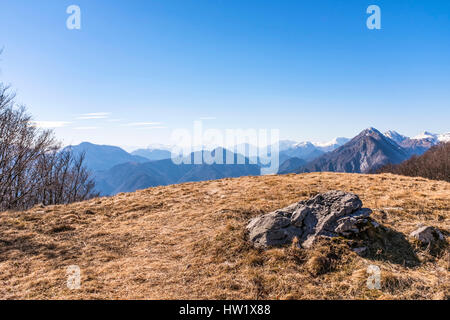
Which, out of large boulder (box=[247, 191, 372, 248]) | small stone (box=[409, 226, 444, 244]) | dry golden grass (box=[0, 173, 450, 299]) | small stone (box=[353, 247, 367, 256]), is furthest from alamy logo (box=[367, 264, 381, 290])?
small stone (box=[409, 226, 444, 244])

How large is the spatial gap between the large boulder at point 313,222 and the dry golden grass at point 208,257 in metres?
0.51

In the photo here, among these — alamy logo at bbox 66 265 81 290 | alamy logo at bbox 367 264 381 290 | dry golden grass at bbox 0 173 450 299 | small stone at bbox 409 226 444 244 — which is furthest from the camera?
small stone at bbox 409 226 444 244

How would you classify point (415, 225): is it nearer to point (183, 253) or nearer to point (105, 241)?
point (183, 253)

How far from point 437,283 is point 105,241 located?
14.6 m

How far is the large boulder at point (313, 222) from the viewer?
10047mm

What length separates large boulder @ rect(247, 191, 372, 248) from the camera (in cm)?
1005

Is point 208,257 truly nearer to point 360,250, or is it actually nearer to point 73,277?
point 73,277

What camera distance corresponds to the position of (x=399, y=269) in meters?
8.12

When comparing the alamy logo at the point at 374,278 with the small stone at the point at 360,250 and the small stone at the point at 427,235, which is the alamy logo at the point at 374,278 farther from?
the small stone at the point at 427,235

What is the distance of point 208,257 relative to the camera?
9797mm

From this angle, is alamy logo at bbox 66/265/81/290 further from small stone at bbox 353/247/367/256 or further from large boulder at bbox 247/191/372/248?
small stone at bbox 353/247/367/256

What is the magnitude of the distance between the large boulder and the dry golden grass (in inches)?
20.1
